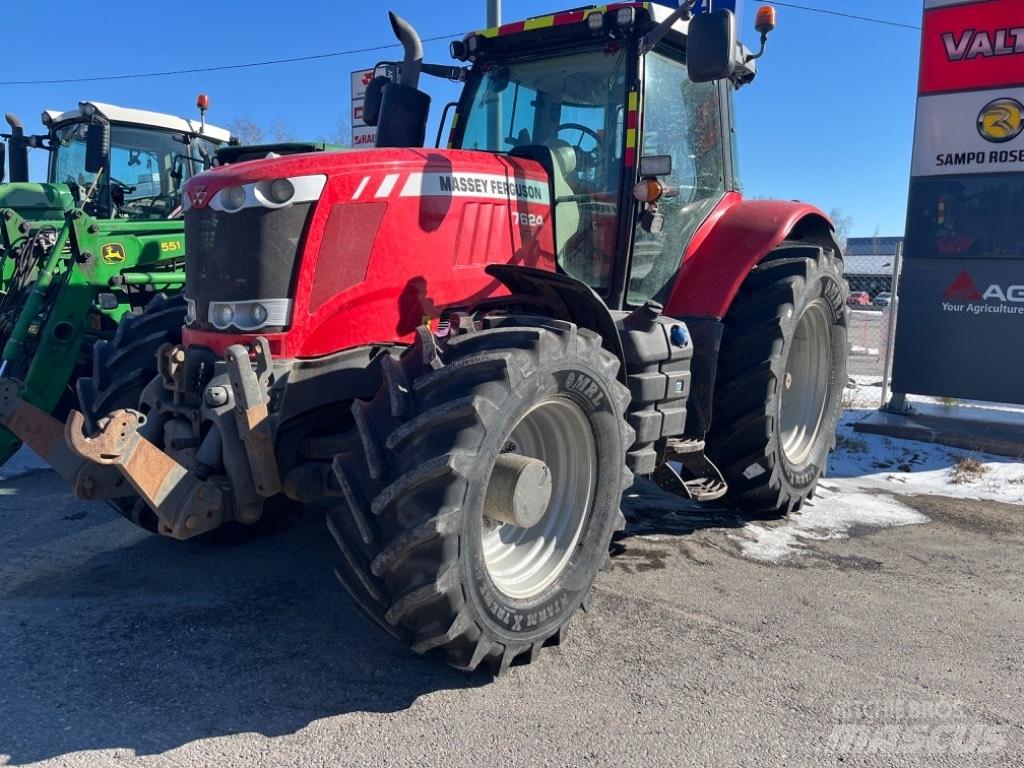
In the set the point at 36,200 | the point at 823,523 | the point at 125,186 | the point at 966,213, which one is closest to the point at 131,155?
the point at 125,186

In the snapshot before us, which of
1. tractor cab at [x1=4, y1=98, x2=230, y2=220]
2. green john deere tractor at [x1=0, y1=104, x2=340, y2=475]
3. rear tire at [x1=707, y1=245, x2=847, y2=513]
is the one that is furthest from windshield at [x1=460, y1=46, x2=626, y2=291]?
tractor cab at [x1=4, y1=98, x2=230, y2=220]

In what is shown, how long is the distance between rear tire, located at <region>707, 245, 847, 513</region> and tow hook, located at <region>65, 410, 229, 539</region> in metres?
2.61

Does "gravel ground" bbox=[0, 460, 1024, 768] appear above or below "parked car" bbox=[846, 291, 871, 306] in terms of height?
below

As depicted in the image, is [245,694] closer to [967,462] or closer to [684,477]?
[684,477]

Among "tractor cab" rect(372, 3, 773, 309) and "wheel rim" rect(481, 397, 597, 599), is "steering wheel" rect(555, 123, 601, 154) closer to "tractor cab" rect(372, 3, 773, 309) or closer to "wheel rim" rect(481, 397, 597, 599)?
"tractor cab" rect(372, 3, 773, 309)

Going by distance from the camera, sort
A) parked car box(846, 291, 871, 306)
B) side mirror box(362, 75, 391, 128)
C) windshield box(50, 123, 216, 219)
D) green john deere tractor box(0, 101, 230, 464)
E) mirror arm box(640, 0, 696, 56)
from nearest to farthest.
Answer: mirror arm box(640, 0, 696, 56)
side mirror box(362, 75, 391, 128)
green john deere tractor box(0, 101, 230, 464)
windshield box(50, 123, 216, 219)
parked car box(846, 291, 871, 306)

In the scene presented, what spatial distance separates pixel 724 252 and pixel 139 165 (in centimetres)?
671

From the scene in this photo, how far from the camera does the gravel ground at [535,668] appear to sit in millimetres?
2627

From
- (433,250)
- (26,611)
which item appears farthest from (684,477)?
(26,611)

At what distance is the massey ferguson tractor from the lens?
2746 millimetres

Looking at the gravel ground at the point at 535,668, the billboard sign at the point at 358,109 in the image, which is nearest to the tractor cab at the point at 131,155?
the billboard sign at the point at 358,109

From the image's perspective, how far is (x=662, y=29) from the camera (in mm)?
3740

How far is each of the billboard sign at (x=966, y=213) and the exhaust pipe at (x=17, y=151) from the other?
8455 mm

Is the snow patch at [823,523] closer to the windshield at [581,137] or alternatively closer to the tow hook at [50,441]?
the windshield at [581,137]
